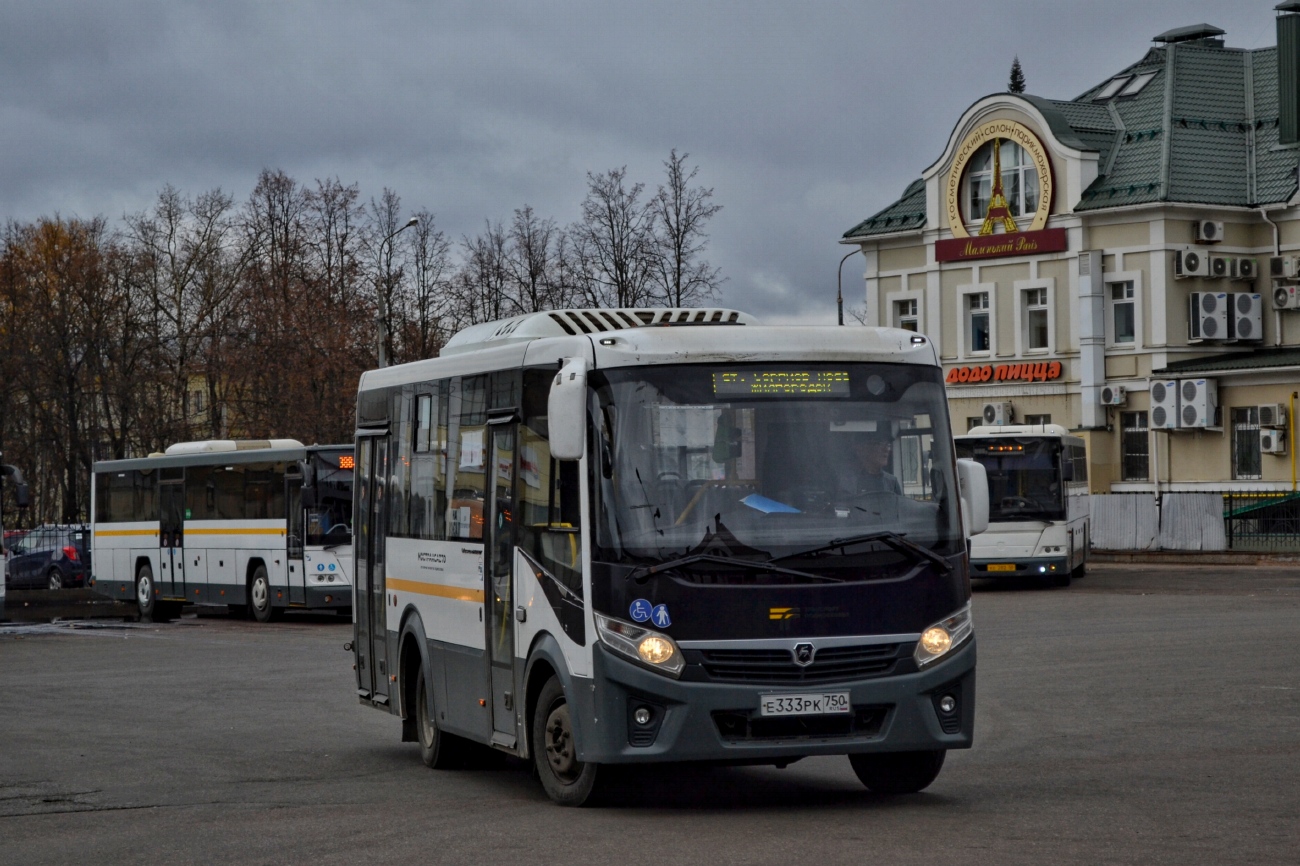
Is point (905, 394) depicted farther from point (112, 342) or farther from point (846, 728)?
point (112, 342)

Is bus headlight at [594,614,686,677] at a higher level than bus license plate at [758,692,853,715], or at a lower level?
higher

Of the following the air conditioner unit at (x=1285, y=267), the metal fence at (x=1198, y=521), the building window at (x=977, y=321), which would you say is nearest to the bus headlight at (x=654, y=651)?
the metal fence at (x=1198, y=521)

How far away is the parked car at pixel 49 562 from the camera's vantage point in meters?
49.8

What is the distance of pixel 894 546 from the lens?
10.5 metres

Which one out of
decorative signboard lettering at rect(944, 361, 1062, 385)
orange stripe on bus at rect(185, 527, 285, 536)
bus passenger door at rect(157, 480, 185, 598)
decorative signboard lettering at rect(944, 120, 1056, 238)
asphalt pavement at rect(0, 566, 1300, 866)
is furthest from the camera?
decorative signboard lettering at rect(944, 361, 1062, 385)

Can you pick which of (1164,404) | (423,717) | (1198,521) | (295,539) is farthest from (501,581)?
(1164,404)

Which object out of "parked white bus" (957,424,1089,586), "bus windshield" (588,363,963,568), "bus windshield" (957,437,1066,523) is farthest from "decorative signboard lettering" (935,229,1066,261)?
"bus windshield" (588,363,963,568)

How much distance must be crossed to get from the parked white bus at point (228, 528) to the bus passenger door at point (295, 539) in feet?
0.06

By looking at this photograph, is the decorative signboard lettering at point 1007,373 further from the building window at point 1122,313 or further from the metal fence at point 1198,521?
the metal fence at point 1198,521

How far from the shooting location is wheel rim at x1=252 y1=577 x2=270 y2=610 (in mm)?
34031

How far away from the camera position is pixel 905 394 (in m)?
11.0

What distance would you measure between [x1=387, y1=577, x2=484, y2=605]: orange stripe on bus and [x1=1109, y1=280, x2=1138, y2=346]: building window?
45.1 meters

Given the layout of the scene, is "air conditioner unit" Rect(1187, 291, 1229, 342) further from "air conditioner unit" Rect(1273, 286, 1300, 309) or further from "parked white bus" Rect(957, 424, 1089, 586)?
"parked white bus" Rect(957, 424, 1089, 586)

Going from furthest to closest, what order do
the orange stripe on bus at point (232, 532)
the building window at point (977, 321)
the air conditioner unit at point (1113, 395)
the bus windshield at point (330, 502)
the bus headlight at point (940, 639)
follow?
the building window at point (977, 321) < the air conditioner unit at point (1113, 395) < the orange stripe on bus at point (232, 532) < the bus windshield at point (330, 502) < the bus headlight at point (940, 639)
